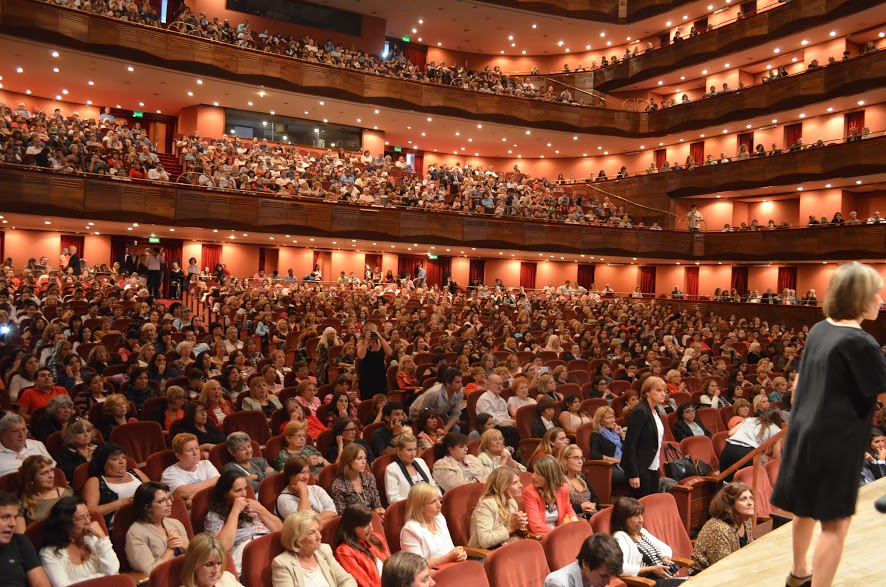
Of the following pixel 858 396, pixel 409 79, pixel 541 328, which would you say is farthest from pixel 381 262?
pixel 858 396

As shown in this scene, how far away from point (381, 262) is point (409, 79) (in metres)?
6.36

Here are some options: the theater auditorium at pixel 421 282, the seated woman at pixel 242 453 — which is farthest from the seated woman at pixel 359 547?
the seated woman at pixel 242 453

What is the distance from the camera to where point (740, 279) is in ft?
78.2

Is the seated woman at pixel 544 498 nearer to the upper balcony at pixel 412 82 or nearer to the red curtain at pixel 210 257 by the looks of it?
the upper balcony at pixel 412 82

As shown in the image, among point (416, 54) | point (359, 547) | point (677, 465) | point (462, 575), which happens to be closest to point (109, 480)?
point (359, 547)

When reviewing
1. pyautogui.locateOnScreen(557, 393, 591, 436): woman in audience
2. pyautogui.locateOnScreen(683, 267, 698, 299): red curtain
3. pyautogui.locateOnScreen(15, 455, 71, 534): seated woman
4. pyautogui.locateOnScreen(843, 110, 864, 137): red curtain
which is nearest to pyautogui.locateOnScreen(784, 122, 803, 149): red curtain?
pyautogui.locateOnScreen(843, 110, 864, 137): red curtain

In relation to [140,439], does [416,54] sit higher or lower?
higher

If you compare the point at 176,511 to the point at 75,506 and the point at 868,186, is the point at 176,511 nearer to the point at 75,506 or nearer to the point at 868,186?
the point at 75,506

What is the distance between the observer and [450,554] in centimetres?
399

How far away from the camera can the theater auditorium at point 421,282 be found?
3979mm

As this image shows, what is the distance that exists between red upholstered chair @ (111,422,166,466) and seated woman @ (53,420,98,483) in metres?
0.61

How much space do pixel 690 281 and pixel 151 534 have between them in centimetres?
2405

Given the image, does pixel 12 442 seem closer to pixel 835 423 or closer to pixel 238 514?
pixel 238 514

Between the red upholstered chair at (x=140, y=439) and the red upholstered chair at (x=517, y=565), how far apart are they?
3.03m
